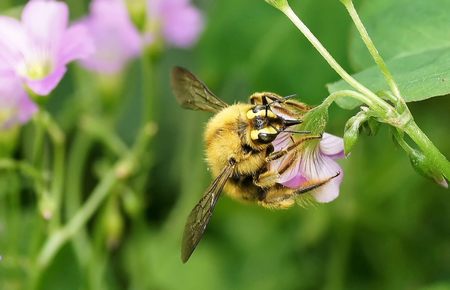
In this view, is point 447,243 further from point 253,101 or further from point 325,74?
point 253,101

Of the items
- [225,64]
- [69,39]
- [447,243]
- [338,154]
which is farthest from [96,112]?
[338,154]

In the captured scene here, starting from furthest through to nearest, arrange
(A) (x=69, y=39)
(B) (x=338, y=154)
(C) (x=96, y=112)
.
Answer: (C) (x=96, y=112)
(A) (x=69, y=39)
(B) (x=338, y=154)

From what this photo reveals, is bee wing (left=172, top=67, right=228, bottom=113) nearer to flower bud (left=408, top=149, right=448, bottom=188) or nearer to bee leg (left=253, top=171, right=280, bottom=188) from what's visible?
bee leg (left=253, top=171, right=280, bottom=188)

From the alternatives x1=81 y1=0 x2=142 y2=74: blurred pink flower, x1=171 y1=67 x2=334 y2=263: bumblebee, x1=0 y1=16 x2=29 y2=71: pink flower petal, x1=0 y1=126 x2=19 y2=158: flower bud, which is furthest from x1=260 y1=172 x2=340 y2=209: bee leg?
x1=81 y1=0 x2=142 y2=74: blurred pink flower

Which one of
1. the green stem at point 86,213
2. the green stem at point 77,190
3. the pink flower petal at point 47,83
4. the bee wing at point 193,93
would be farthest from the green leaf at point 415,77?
the green stem at point 77,190

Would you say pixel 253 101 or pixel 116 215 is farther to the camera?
pixel 116 215

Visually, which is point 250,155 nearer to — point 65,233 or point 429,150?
point 429,150
